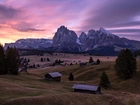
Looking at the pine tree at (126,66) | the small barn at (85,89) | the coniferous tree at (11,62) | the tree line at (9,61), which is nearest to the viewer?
the small barn at (85,89)

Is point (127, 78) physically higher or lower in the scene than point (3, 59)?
lower

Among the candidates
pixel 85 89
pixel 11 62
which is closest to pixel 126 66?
pixel 85 89

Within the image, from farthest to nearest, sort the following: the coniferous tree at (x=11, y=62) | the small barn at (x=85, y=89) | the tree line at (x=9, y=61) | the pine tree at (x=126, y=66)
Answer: the pine tree at (x=126, y=66), the coniferous tree at (x=11, y=62), the tree line at (x=9, y=61), the small barn at (x=85, y=89)

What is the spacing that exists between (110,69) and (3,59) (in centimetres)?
6195

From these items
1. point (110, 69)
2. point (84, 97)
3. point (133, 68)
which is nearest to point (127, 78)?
point (133, 68)

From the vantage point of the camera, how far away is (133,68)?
322ft

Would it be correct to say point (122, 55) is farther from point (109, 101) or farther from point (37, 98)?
point (37, 98)

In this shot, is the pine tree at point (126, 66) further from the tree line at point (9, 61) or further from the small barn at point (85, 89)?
the tree line at point (9, 61)

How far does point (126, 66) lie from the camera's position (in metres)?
98.2

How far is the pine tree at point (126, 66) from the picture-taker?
97162mm

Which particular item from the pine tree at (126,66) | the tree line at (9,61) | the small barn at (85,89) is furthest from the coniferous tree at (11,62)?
the pine tree at (126,66)

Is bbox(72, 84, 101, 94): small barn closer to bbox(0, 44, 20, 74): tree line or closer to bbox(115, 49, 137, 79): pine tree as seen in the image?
bbox(0, 44, 20, 74): tree line

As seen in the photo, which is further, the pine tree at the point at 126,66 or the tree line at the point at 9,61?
the pine tree at the point at 126,66

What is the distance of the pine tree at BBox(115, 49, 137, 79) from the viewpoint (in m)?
97.2
